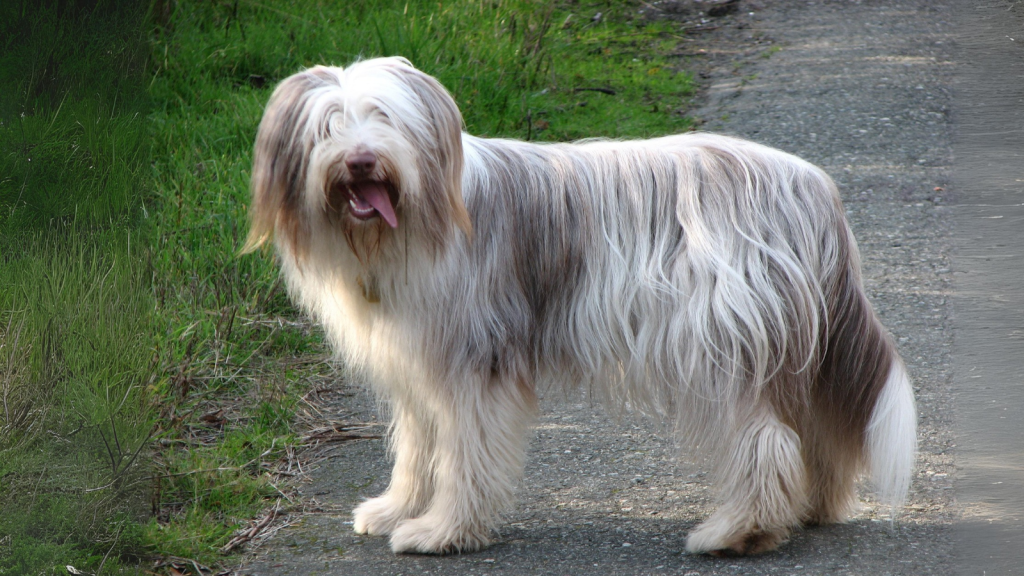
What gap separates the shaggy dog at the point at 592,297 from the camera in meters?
3.38

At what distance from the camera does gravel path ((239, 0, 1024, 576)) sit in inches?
142

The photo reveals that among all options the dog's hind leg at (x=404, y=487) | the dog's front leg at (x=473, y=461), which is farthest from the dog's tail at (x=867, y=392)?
the dog's hind leg at (x=404, y=487)

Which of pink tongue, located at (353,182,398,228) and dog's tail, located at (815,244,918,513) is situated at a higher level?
pink tongue, located at (353,182,398,228)

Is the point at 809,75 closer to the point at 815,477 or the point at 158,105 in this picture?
the point at 158,105

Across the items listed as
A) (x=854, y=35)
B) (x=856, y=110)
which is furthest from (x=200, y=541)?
(x=854, y=35)

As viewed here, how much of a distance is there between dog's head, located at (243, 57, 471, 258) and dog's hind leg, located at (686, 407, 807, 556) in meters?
1.17

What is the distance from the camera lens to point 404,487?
3.88 m

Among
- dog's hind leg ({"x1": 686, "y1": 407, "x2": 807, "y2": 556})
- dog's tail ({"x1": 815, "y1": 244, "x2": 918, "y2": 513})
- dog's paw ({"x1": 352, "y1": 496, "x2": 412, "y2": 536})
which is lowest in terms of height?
dog's paw ({"x1": 352, "y1": 496, "x2": 412, "y2": 536})

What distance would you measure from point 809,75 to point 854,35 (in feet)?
4.53

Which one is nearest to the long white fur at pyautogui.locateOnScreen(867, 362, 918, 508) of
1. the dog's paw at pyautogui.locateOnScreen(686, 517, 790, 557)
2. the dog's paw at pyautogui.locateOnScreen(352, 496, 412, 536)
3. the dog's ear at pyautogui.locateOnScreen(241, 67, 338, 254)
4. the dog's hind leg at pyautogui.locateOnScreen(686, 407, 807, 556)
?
the dog's hind leg at pyautogui.locateOnScreen(686, 407, 807, 556)

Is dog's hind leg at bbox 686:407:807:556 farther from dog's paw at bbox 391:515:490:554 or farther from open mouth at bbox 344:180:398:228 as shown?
open mouth at bbox 344:180:398:228

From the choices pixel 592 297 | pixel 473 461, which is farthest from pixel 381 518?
pixel 592 297

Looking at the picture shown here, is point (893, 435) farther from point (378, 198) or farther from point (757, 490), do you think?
point (378, 198)

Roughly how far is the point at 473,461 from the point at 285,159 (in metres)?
1.19
